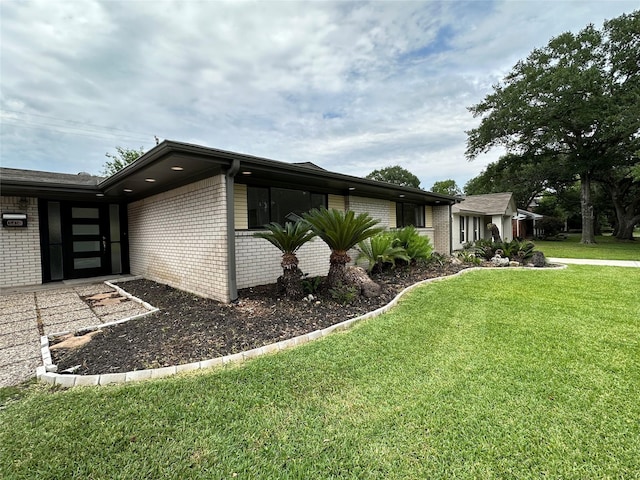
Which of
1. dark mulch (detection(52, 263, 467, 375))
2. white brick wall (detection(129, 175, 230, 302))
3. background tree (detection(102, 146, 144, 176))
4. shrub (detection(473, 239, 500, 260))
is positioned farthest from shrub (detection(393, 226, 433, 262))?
background tree (detection(102, 146, 144, 176))

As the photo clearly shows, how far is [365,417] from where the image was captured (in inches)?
89.2

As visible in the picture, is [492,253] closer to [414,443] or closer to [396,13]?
[396,13]

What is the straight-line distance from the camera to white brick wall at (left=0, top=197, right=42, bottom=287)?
24.1ft

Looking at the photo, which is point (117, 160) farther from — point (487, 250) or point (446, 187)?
point (446, 187)

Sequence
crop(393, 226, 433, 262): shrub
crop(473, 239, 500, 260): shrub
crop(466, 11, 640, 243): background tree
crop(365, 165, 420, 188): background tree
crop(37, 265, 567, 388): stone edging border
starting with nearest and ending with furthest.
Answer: crop(37, 265, 567, 388): stone edging border < crop(393, 226, 433, 262): shrub < crop(473, 239, 500, 260): shrub < crop(466, 11, 640, 243): background tree < crop(365, 165, 420, 188): background tree

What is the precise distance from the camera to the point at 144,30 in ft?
22.4

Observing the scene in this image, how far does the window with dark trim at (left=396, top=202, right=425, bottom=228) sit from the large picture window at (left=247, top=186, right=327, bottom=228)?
5.29 m

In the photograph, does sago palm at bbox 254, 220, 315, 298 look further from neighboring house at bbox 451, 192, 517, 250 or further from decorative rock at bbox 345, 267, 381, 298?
neighboring house at bbox 451, 192, 517, 250

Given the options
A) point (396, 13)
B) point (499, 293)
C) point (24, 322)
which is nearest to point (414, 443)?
point (499, 293)

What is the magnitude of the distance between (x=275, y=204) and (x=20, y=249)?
679cm

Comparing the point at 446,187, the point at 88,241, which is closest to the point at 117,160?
the point at 88,241

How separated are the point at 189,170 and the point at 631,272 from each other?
12.3 m

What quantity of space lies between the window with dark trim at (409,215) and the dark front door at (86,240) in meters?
10.4

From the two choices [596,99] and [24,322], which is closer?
[24,322]
